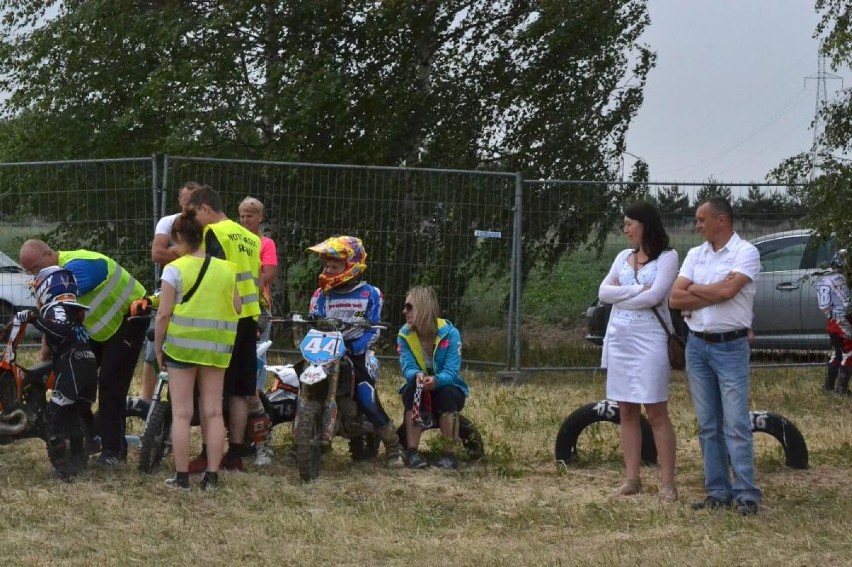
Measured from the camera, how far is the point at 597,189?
14.0 metres

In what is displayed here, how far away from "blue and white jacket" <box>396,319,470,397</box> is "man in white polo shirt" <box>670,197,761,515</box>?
1.81 meters

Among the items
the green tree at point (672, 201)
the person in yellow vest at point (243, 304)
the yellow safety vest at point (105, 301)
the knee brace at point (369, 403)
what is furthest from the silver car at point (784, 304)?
the yellow safety vest at point (105, 301)

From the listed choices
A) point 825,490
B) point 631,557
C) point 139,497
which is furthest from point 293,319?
point 825,490

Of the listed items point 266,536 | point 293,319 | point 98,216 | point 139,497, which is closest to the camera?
point 266,536

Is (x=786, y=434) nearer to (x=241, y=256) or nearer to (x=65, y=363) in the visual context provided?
(x=241, y=256)

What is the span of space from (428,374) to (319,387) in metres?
0.91

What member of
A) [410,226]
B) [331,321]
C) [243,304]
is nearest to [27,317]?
[243,304]

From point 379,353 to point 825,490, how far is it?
6.55 m

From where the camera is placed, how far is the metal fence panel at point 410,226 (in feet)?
45.0

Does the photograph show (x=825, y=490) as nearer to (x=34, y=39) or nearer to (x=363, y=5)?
(x=363, y=5)

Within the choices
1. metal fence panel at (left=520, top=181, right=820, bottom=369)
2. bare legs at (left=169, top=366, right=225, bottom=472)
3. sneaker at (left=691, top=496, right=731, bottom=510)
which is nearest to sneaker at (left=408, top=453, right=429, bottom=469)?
bare legs at (left=169, top=366, right=225, bottom=472)

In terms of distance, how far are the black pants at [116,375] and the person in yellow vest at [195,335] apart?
671 millimetres

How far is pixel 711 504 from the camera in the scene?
7.70 m

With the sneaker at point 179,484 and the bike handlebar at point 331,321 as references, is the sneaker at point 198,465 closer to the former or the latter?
the sneaker at point 179,484
